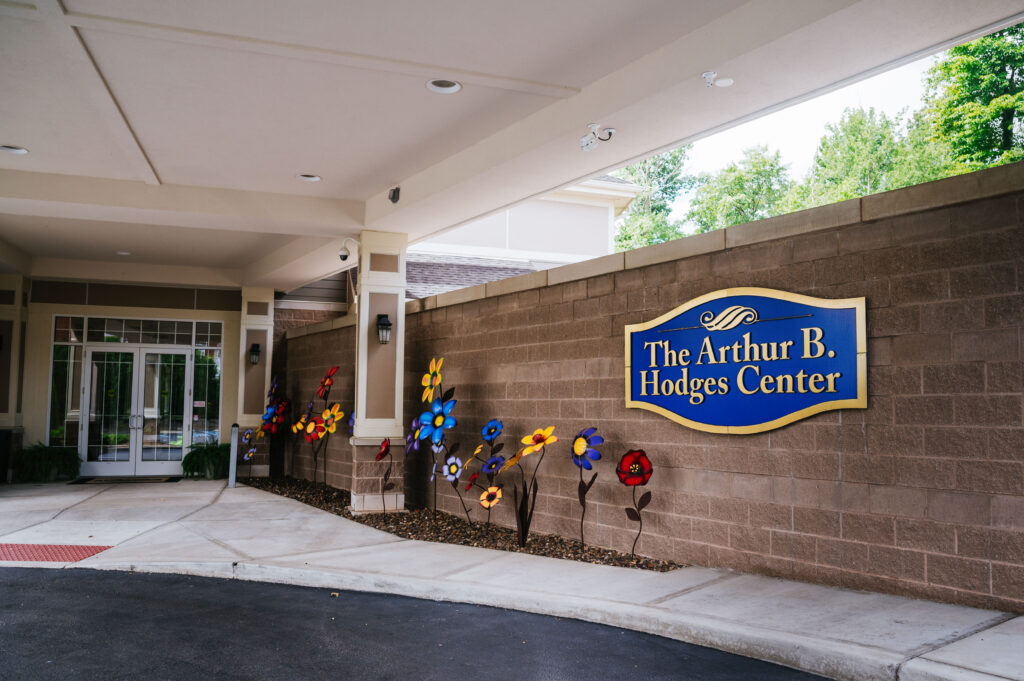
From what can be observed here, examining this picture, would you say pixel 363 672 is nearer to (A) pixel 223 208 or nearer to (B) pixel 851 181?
(A) pixel 223 208

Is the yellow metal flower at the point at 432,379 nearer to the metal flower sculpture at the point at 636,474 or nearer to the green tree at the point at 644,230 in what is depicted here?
the metal flower sculpture at the point at 636,474

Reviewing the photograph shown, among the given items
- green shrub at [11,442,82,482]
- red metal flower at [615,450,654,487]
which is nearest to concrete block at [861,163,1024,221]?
red metal flower at [615,450,654,487]

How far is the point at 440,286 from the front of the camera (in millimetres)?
15664

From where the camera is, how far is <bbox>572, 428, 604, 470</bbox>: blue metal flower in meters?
7.30

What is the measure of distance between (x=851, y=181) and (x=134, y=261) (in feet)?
95.9

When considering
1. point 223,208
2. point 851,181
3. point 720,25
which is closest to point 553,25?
point 720,25

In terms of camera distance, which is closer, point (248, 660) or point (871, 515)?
point (248, 660)

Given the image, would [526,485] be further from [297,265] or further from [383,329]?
[297,265]

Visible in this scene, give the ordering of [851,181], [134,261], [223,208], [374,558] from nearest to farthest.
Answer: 1. [374,558]
2. [223,208]
3. [134,261]
4. [851,181]

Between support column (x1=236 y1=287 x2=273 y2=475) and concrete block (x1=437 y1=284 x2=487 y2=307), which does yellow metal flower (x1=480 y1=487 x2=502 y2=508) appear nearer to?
concrete block (x1=437 y1=284 x2=487 y2=307)

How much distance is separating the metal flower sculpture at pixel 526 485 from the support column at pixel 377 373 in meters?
2.25

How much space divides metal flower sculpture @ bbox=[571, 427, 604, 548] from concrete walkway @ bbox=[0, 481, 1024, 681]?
74cm

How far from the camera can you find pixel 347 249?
11.8 meters

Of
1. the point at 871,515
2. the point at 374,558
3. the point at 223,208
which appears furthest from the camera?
the point at 223,208
